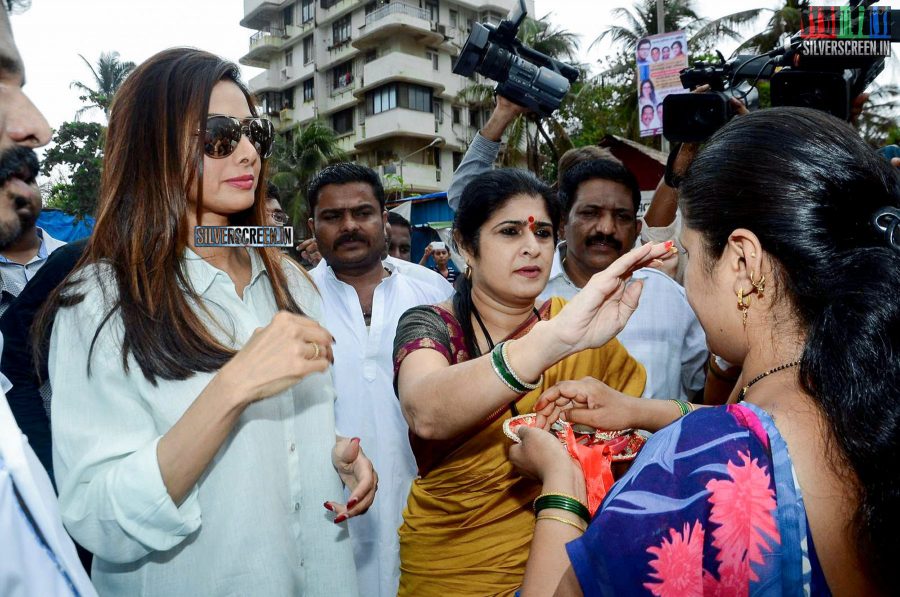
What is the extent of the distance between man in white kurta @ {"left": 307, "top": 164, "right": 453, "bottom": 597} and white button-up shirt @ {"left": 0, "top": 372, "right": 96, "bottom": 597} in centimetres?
199

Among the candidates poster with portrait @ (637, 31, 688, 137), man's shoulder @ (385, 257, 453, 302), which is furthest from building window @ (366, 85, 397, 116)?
man's shoulder @ (385, 257, 453, 302)

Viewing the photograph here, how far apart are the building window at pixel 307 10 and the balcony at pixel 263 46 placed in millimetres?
1854

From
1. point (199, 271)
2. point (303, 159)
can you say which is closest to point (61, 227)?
point (199, 271)

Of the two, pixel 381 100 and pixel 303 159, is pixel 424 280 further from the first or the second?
pixel 381 100

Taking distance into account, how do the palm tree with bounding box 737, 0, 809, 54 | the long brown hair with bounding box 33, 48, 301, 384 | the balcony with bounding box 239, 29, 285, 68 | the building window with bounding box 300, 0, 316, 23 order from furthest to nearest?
the balcony with bounding box 239, 29, 285, 68
the building window with bounding box 300, 0, 316, 23
the palm tree with bounding box 737, 0, 809, 54
the long brown hair with bounding box 33, 48, 301, 384

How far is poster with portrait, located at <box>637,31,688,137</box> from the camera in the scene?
9445 mm

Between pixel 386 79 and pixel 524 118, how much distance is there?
9953mm

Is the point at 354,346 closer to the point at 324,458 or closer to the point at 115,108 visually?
the point at 324,458

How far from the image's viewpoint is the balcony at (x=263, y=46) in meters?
36.6

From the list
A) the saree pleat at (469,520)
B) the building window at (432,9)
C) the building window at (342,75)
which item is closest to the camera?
the saree pleat at (469,520)

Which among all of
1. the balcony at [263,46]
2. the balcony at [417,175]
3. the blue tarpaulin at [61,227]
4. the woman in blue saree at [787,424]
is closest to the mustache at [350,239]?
the woman in blue saree at [787,424]

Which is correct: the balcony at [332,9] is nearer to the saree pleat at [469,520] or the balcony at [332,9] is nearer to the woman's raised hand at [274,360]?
the saree pleat at [469,520]

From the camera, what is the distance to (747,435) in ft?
3.59

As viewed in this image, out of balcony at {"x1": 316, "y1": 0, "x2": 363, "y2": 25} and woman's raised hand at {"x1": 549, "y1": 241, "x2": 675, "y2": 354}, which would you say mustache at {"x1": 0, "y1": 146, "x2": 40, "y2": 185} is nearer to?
woman's raised hand at {"x1": 549, "y1": 241, "x2": 675, "y2": 354}
